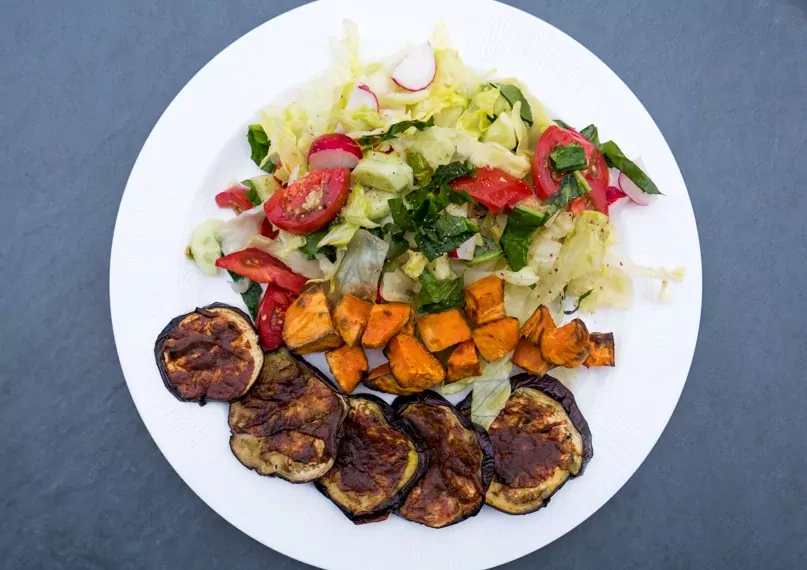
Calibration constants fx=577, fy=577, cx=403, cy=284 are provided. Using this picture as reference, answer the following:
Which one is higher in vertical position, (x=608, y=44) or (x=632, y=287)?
(x=608, y=44)

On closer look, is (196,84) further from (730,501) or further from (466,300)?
(730,501)

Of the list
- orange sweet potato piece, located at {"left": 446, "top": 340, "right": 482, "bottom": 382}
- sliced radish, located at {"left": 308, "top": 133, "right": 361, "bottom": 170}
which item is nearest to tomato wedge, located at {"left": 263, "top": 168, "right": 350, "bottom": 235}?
sliced radish, located at {"left": 308, "top": 133, "right": 361, "bottom": 170}

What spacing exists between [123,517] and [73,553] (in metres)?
0.36

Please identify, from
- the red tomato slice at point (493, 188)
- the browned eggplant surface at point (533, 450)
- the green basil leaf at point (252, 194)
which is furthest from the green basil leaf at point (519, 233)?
the green basil leaf at point (252, 194)

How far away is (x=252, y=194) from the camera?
312 centimetres

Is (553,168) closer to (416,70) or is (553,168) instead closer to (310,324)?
(416,70)

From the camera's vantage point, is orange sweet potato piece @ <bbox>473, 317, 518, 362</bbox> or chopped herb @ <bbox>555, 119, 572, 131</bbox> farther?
chopped herb @ <bbox>555, 119, 572, 131</bbox>

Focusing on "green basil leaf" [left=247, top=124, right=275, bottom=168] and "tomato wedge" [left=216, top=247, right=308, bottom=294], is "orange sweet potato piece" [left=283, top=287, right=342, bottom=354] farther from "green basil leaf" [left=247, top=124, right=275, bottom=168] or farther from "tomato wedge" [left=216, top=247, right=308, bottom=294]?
"green basil leaf" [left=247, top=124, right=275, bottom=168]

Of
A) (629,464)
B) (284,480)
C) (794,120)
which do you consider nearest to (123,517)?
(284,480)

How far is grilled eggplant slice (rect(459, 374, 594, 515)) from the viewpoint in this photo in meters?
2.96

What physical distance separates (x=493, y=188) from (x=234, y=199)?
4.55 feet

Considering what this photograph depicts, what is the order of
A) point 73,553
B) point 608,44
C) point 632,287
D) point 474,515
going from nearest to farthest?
1. point 474,515
2. point 632,287
3. point 73,553
4. point 608,44

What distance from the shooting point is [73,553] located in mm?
3430

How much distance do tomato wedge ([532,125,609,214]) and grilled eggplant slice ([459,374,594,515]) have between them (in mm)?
1047
